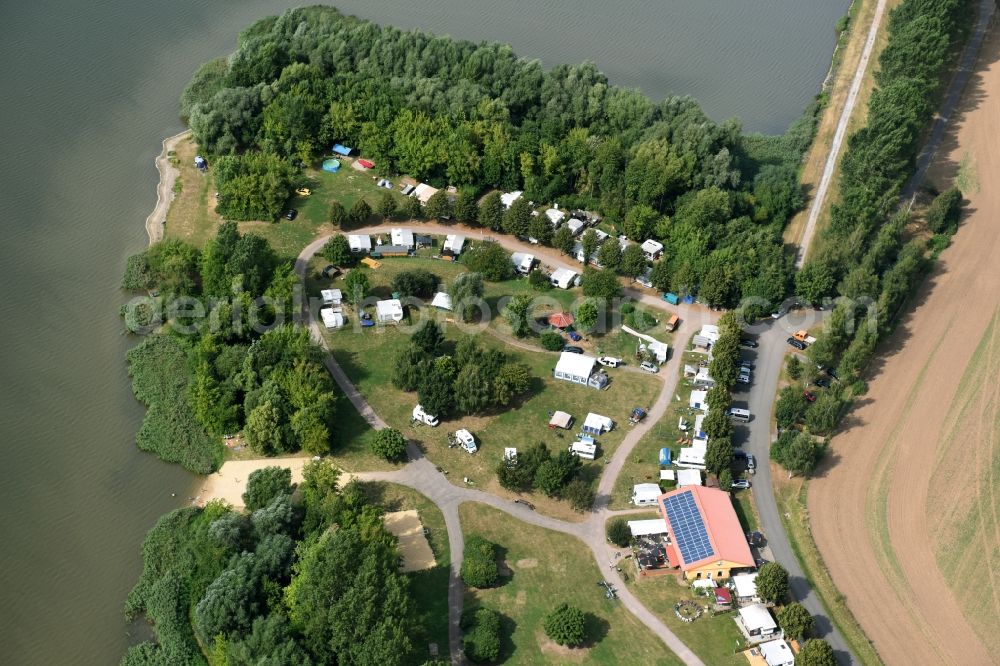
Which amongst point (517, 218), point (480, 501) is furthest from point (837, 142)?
point (480, 501)

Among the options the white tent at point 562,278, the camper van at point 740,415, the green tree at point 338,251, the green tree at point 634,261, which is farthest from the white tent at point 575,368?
the green tree at point 338,251

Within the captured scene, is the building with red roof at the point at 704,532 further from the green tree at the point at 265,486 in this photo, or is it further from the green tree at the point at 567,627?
the green tree at the point at 265,486

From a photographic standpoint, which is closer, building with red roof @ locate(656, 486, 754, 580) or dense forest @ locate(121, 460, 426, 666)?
dense forest @ locate(121, 460, 426, 666)

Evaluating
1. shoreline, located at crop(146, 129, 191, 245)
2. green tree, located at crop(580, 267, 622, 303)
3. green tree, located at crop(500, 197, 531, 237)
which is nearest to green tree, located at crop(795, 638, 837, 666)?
green tree, located at crop(580, 267, 622, 303)

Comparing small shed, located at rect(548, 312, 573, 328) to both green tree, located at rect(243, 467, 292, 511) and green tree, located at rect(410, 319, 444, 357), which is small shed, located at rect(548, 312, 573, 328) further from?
green tree, located at rect(243, 467, 292, 511)

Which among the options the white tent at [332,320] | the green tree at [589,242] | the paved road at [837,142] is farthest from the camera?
the paved road at [837,142]

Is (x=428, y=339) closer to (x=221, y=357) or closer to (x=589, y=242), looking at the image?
(x=221, y=357)
